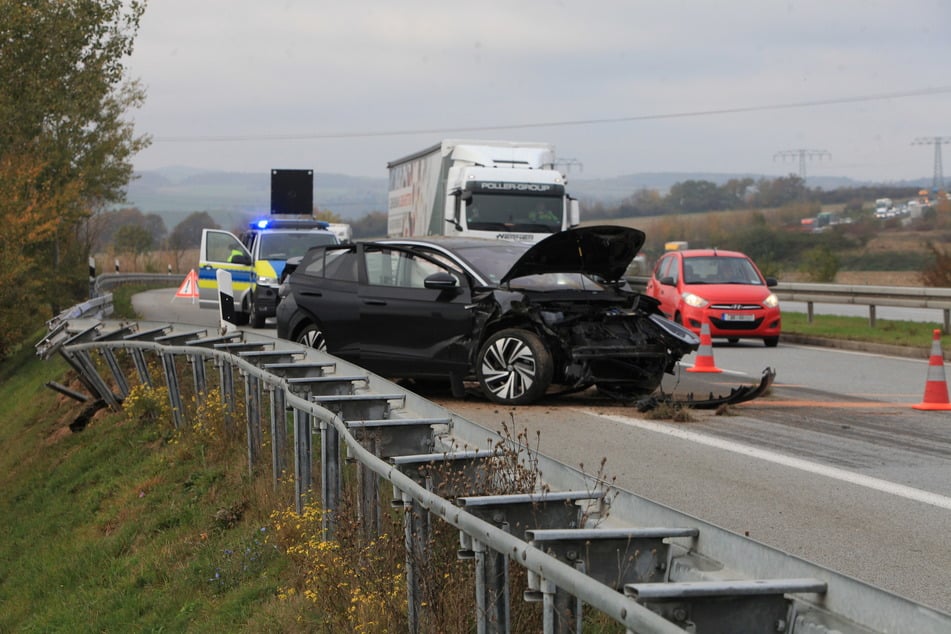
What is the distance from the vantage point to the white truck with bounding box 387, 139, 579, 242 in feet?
90.7

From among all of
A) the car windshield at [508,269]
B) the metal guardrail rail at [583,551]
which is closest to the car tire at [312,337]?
the car windshield at [508,269]

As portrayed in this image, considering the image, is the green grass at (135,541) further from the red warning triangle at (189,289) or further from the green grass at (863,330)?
the red warning triangle at (189,289)

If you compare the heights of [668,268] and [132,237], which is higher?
[132,237]

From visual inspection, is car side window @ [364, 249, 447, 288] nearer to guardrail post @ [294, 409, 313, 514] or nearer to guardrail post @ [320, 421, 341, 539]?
guardrail post @ [294, 409, 313, 514]

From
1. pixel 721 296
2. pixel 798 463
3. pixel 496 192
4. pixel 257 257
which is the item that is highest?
pixel 496 192

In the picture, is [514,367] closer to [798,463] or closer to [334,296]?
[334,296]

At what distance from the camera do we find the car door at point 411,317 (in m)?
12.9

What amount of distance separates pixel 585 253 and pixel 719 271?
11.8 m

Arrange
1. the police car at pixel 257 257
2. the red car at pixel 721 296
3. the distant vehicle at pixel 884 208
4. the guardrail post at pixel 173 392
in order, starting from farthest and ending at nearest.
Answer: the distant vehicle at pixel 884 208, the police car at pixel 257 257, the red car at pixel 721 296, the guardrail post at pixel 173 392

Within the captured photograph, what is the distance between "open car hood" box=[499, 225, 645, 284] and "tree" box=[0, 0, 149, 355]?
2022cm

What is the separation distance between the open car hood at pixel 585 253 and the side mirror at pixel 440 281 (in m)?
0.48

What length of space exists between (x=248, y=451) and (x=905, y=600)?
269 inches

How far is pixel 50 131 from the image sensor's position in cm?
3956

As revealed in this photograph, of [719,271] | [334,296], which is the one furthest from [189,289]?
[334,296]
